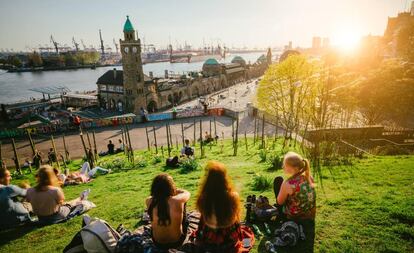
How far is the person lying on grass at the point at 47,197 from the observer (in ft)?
Answer: 20.4

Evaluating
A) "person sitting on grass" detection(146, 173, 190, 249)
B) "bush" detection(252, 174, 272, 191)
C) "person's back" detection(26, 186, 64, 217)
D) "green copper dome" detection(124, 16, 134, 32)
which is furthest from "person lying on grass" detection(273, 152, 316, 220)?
"green copper dome" detection(124, 16, 134, 32)

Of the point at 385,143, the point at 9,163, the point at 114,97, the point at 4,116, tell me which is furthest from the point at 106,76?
the point at 385,143

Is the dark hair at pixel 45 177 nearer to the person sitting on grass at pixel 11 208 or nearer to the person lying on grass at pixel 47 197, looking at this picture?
the person lying on grass at pixel 47 197

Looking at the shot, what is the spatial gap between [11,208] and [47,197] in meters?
1.14

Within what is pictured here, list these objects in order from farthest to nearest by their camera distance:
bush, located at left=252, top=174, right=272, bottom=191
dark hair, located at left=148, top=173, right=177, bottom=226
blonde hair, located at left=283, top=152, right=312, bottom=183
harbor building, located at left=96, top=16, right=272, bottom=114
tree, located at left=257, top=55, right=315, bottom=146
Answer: harbor building, located at left=96, top=16, right=272, bottom=114, tree, located at left=257, top=55, right=315, bottom=146, bush, located at left=252, top=174, right=272, bottom=191, blonde hair, located at left=283, top=152, right=312, bottom=183, dark hair, located at left=148, top=173, right=177, bottom=226

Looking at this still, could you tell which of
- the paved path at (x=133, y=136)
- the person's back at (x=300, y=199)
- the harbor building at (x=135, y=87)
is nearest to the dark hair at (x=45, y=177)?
the person's back at (x=300, y=199)

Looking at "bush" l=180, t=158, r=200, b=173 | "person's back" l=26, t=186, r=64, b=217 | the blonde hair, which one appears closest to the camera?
the blonde hair

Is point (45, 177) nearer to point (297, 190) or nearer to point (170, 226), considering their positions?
point (170, 226)

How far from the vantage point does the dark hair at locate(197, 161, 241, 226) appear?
4.28 m

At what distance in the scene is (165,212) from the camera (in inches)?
173

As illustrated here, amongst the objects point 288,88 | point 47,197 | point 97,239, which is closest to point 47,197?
point 47,197

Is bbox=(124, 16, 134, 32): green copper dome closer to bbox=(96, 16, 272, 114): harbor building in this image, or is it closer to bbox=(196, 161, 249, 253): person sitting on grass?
bbox=(96, 16, 272, 114): harbor building

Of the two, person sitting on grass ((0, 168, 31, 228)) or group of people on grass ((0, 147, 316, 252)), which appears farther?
person sitting on grass ((0, 168, 31, 228))

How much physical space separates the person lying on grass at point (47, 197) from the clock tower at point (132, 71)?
42.3 m
